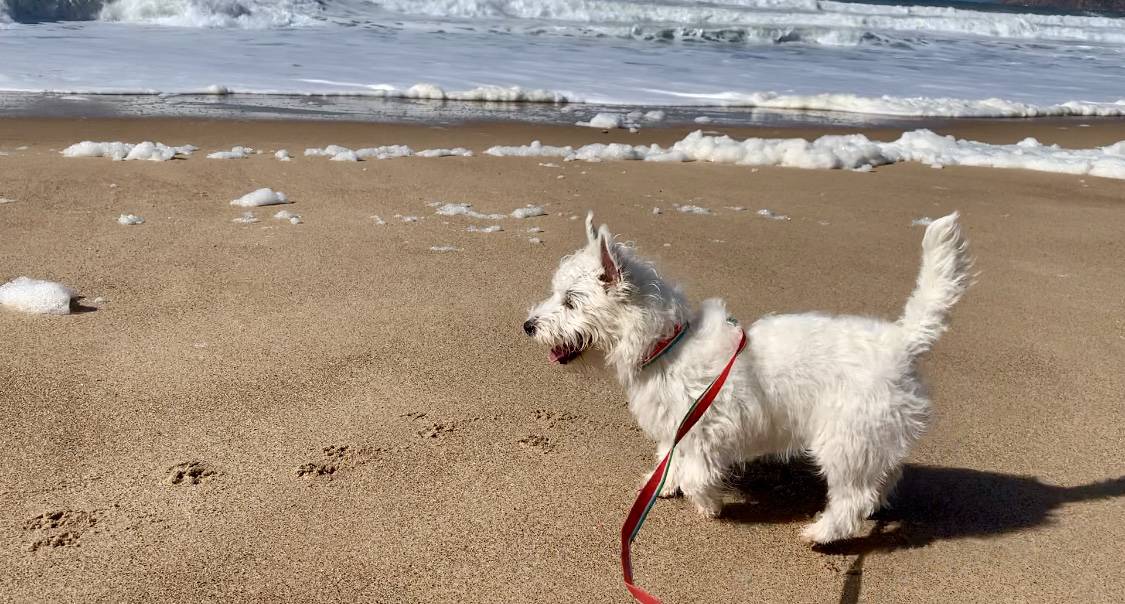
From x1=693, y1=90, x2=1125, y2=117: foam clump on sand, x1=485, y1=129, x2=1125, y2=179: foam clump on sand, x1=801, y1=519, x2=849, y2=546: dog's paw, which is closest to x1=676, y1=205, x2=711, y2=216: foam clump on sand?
x1=485, y1=129, x2=1125, y2=179: foam clump on sand

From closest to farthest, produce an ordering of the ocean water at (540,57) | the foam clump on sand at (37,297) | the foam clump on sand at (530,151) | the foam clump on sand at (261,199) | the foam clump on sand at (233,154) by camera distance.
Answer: the foam clump on sand at (37,297)
the foam clump on sand at (261,199)
the foam clump on sand at (233,154)
the foam clump on sand at (530,151)
the ocean water at (540,57)

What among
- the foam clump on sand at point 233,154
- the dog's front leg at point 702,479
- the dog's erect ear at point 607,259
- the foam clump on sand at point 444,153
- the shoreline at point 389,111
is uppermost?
the dog's erect ear at point 607,259

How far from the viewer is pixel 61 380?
14.5ft

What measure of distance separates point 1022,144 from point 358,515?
35.4ft

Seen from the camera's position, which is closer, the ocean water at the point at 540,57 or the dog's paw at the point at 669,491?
the dog's paw at the point at 669,491

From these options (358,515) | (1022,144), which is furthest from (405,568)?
(1022,144)

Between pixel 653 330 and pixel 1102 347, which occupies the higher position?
pixel 653 330

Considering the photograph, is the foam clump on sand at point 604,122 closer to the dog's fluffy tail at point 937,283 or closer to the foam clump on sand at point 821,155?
the foam clump on sand at point 821,155

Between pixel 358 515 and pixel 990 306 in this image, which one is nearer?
pixel 358 515

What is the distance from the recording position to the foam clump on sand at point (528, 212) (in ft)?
24.8

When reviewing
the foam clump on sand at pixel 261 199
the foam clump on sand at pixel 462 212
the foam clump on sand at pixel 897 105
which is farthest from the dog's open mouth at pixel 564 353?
the foam clump on sand at pixel 897 105

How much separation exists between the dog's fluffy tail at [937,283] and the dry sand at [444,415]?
844mm

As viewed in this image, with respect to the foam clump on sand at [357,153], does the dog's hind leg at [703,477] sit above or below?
below

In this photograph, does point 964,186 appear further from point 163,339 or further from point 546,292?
point 163,339
